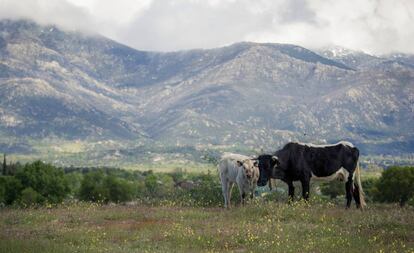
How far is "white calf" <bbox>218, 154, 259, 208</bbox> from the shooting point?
33438mm

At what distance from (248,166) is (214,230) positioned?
10.3m

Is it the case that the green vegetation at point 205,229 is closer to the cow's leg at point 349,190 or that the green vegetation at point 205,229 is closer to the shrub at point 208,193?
the shrub at point 208,193

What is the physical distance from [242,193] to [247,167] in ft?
5.24

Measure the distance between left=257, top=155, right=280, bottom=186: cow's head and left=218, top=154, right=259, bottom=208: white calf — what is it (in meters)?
1.20

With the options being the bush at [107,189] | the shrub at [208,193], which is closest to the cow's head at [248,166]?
the shrub at [208,193]

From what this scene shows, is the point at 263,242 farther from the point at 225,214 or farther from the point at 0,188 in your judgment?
the point at 0,188

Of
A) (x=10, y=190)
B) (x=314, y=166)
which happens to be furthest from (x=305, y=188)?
(x=10, y=190)

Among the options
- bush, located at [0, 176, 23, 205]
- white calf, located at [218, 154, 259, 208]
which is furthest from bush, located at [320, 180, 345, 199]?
white calf, located at [218, 154, 259, 208]

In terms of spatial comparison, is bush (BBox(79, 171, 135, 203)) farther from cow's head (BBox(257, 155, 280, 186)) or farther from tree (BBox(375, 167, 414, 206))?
cow's head (BBox(257, 155, 280, 186))

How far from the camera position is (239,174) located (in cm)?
3359

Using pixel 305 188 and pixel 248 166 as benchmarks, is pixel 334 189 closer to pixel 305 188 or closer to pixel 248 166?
pixel 248 166

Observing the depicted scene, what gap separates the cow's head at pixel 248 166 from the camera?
1310 inches

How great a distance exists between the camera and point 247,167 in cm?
3350

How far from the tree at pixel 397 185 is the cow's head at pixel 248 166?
158ft
